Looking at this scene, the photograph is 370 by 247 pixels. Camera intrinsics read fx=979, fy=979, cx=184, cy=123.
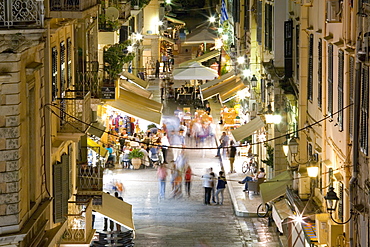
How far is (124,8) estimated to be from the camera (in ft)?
128

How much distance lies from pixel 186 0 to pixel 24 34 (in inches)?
2850

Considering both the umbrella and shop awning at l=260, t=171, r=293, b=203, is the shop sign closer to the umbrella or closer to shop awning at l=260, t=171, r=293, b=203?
shop awning at l=260, t=171, r=293, b=203

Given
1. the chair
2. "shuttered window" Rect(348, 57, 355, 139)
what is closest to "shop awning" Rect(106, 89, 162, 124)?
the chair

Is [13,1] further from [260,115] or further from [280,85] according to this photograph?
[260,115]

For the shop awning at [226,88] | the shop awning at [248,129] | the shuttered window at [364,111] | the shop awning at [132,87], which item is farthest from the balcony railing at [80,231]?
the shop awning at [226,88]

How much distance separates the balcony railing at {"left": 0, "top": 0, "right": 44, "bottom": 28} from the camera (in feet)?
51.6

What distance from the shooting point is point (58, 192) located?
20156mm

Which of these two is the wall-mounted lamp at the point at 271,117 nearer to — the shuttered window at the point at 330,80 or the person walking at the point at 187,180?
the person walking at the point at 187,180

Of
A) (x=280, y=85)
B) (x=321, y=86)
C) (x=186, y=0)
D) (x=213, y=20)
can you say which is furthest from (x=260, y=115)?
(x=186, y=0)

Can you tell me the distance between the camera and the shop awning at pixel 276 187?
27.9m

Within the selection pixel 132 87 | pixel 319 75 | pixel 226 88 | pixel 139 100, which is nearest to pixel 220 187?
pixel 139 100

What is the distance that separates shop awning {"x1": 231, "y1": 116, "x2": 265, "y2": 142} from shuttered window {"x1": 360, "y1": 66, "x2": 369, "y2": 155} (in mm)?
16570

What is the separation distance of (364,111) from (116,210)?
422 inches

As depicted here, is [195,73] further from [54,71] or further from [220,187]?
[54,71]
